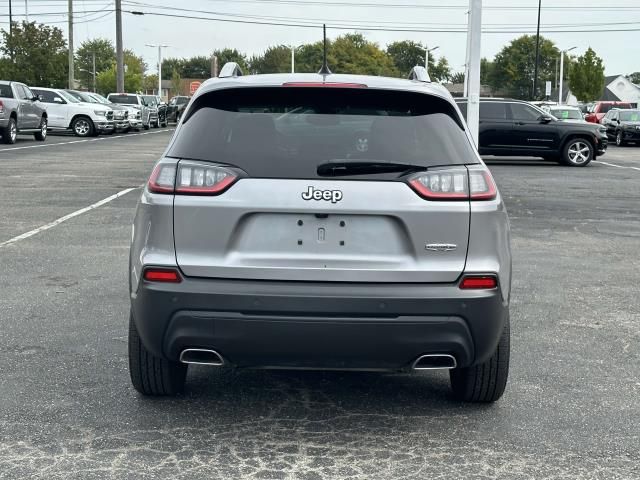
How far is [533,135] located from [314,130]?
21893mm

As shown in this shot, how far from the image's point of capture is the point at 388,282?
13.5 ft

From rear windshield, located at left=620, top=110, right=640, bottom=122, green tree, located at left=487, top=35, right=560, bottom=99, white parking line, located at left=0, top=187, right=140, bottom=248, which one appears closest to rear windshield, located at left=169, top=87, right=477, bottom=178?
white parking line, located at left=0, top=187, right=140, bottom=248

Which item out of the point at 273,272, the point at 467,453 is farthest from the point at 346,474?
the point at 273,272

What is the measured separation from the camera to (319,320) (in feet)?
13.4

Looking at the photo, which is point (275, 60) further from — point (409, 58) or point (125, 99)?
point (125, 99)

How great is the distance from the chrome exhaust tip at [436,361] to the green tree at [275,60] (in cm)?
14927

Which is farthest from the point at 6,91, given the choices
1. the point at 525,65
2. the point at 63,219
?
the point at 525,65

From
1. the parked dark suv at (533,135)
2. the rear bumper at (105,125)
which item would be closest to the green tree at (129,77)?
the rear bumper at (105,125)

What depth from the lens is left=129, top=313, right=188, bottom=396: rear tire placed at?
4707 millimetres

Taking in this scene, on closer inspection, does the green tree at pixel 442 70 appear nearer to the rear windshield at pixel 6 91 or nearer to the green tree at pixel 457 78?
the green tree at pixel 457 78

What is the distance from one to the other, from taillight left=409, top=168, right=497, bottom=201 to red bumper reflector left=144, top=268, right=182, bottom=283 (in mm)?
1049

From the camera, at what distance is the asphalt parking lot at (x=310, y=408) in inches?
160

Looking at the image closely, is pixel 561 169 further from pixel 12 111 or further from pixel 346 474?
pixel 346 474

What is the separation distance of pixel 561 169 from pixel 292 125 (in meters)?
20.9
